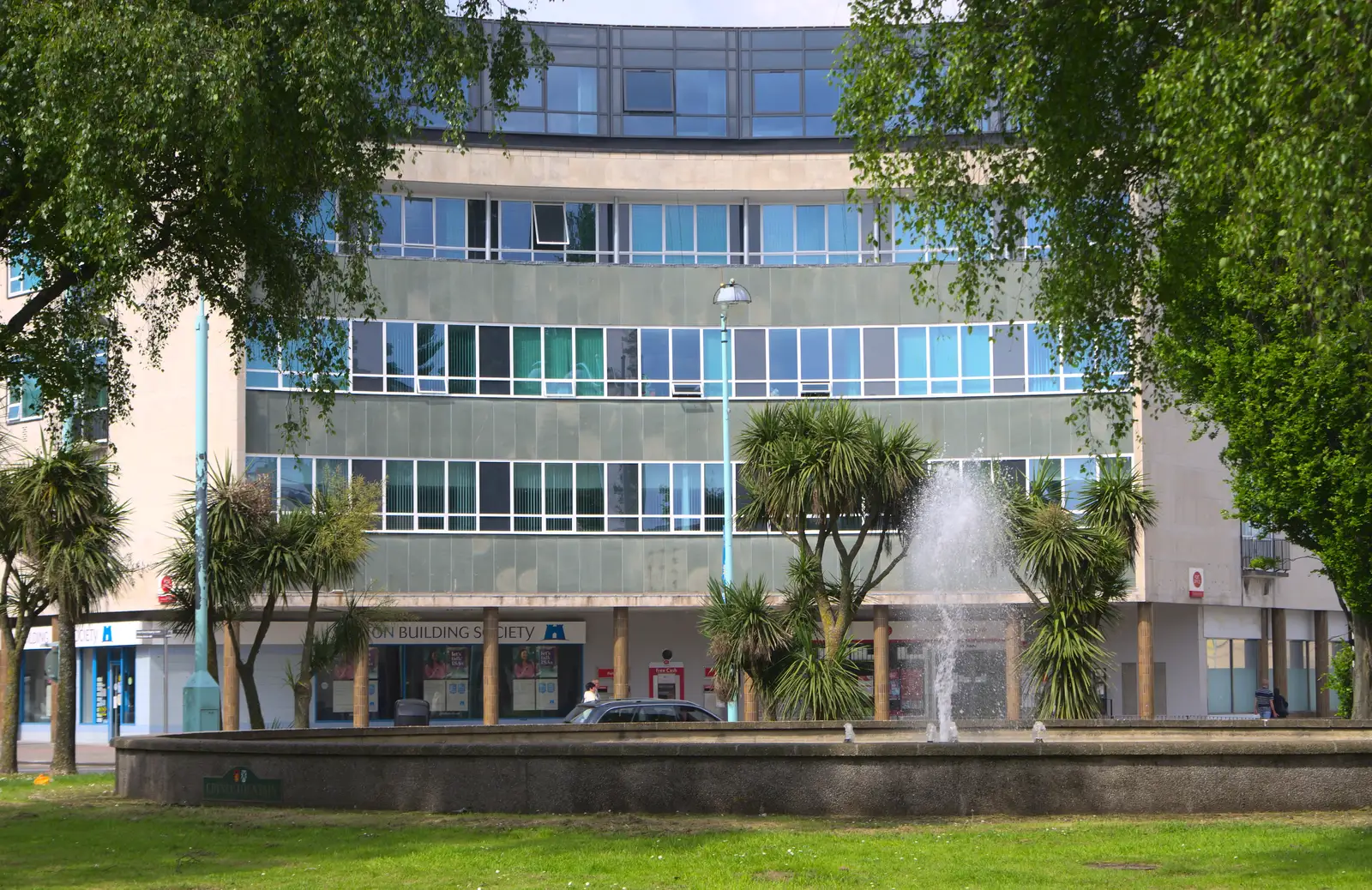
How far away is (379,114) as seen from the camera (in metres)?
15.4

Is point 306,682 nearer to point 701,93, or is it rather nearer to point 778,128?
point 701,93

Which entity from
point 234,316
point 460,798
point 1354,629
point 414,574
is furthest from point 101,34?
point 414,574

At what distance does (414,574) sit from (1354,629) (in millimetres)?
21481

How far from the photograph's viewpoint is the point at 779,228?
148ft

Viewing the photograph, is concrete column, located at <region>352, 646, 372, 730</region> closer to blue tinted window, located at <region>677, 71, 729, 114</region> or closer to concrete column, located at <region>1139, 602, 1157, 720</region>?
blue tinted window, located at <region>677, 71, 729, 114</region>

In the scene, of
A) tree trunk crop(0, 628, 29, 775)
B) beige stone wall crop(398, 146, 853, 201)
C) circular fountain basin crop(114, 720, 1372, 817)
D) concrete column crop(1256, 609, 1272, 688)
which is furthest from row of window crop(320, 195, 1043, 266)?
circular fountain basin crop(114, 720, 1372, 817)

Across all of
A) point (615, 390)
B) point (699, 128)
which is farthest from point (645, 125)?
point (615, 390)

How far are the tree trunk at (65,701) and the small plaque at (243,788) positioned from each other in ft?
30.9

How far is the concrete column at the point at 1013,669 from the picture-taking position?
1650 inches

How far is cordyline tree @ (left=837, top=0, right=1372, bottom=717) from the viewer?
10867 millimetres

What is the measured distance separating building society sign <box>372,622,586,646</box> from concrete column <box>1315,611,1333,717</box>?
23.2m

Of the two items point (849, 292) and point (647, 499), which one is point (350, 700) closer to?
point (647, 499)

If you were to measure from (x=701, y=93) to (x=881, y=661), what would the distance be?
15.3m

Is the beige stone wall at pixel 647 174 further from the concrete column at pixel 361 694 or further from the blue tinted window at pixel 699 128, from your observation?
the concrete column at pixel 361 694
